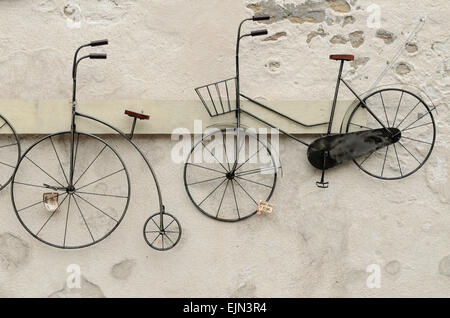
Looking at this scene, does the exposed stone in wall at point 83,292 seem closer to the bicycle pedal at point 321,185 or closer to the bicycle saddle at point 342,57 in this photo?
the bicycle pedal at point 321,185

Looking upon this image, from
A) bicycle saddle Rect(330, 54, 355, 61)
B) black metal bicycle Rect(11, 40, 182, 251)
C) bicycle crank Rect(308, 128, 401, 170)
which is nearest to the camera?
bicycle saddle Rect(330, 54, 355, 61)

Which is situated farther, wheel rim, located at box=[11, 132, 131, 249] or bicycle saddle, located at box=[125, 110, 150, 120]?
wheel rim, located at box=[11, 132, 131, 249]

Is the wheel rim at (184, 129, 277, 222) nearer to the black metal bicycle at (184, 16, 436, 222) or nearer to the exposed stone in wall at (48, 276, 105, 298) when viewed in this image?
the black metal bicycle at (184, 16, 436, 222)

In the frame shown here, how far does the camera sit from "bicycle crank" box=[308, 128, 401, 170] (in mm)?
2967

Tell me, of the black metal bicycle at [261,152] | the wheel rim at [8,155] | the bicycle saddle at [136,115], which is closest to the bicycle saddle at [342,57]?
the black metal bicycle at [261,152]

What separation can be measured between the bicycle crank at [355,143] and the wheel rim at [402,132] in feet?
0.33

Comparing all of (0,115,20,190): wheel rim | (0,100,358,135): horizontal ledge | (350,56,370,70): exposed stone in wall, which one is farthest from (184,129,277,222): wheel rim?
(0,115,20,190): wheel rim

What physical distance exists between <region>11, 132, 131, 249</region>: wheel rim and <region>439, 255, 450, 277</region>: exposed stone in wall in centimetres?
192

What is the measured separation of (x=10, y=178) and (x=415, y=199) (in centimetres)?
240

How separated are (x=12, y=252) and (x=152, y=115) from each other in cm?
117

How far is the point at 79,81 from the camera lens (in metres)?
3.07

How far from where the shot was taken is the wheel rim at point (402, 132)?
3059 millimetres

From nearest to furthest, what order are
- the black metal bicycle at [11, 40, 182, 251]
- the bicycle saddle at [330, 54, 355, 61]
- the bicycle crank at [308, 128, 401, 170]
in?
the bicycle saddle at [330, 54, 355, 61] < the bicycle crank at [308, 128, 401, 170] < the black metal bicycle at [11, 40, 182, 251]
